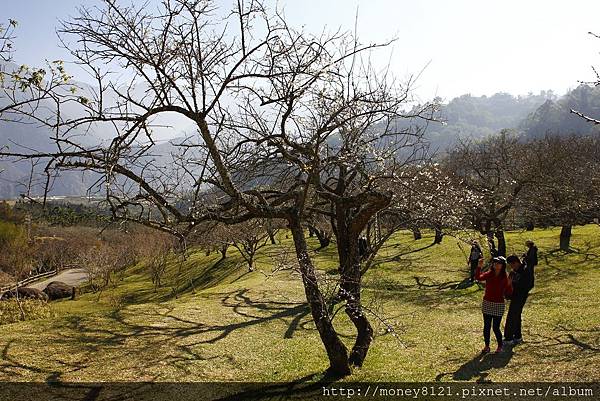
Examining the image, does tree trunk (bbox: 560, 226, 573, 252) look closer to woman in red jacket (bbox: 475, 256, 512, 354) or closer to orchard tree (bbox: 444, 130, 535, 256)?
orchard tree (bbox: 444, 130, 535, 256)

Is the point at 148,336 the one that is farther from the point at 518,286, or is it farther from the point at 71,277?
the point at 71,277

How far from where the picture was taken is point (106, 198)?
6.99 metres

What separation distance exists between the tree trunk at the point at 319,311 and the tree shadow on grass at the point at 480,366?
1.81m

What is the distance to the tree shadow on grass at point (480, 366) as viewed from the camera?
822cm

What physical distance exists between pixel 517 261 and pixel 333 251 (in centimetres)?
2299

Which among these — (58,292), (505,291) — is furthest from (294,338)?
(58,292)

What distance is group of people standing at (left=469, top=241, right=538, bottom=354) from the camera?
898cm

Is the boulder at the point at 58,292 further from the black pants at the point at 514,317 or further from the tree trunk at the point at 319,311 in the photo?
the black pants at the point at 514,317

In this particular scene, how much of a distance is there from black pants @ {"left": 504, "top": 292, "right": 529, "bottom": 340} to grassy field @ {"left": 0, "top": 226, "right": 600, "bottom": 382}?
0.40 m

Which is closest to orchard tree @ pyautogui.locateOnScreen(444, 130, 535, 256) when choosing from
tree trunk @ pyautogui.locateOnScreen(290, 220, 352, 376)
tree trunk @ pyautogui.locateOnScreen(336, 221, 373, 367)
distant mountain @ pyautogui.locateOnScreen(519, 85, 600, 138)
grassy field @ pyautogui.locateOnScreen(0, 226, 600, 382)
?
grassy field @ pyautogui.locateOnScreen(0, 226, 600, 382)

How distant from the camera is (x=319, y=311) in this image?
27.0 feet

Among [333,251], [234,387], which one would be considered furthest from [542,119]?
[234,387]

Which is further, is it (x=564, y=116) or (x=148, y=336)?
(x=564, y=116)

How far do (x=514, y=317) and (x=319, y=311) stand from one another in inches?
184
